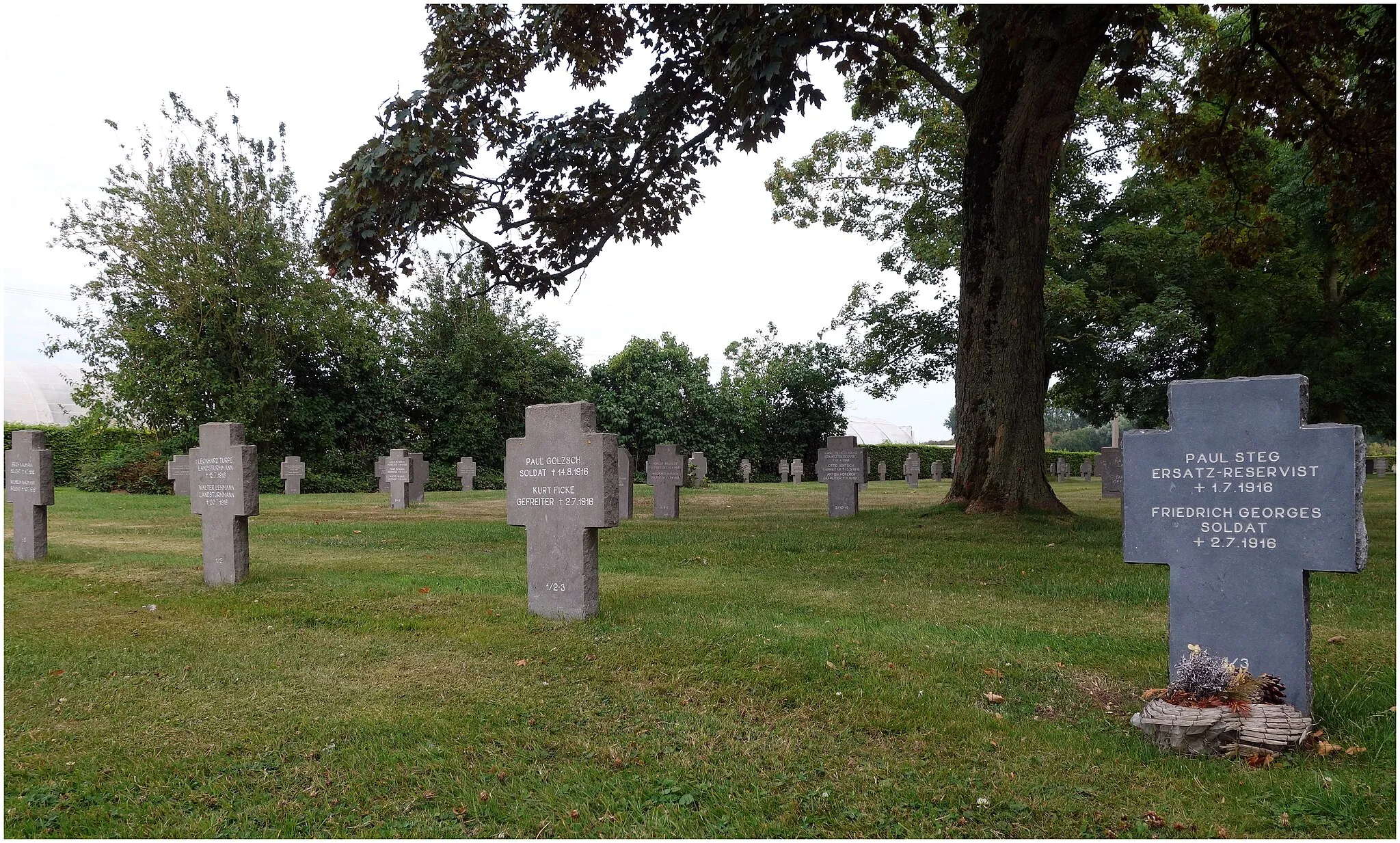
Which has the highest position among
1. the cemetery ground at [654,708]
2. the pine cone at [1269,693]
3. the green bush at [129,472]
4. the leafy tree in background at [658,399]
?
the leafy tree in background at [658,399]

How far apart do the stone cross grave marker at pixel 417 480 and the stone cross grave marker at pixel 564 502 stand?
14261mm

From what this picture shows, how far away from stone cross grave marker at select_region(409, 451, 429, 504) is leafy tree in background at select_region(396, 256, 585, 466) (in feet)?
37.1

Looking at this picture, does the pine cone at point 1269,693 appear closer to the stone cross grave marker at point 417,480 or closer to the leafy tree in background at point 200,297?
the stone cross grave marker at point 417,480

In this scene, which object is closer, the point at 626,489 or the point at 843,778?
the point at 843,778

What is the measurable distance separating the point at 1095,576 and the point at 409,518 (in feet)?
41.5

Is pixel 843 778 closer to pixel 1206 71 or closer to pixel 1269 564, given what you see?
pixel 1269 564

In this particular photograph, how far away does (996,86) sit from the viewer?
1270cm

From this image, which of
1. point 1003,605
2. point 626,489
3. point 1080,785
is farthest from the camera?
point 626,489

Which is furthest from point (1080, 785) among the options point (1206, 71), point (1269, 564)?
point (1206, 71)

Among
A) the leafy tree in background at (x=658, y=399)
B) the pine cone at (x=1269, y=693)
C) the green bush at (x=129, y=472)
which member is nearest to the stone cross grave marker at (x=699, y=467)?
the leafy tree in background at (x=658, y=399)

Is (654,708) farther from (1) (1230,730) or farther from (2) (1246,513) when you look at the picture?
(2) (1246,513)

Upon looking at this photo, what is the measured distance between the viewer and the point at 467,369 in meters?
33.5

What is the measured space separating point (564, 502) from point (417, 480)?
50.3ft

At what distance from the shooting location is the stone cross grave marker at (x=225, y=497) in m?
8.43
